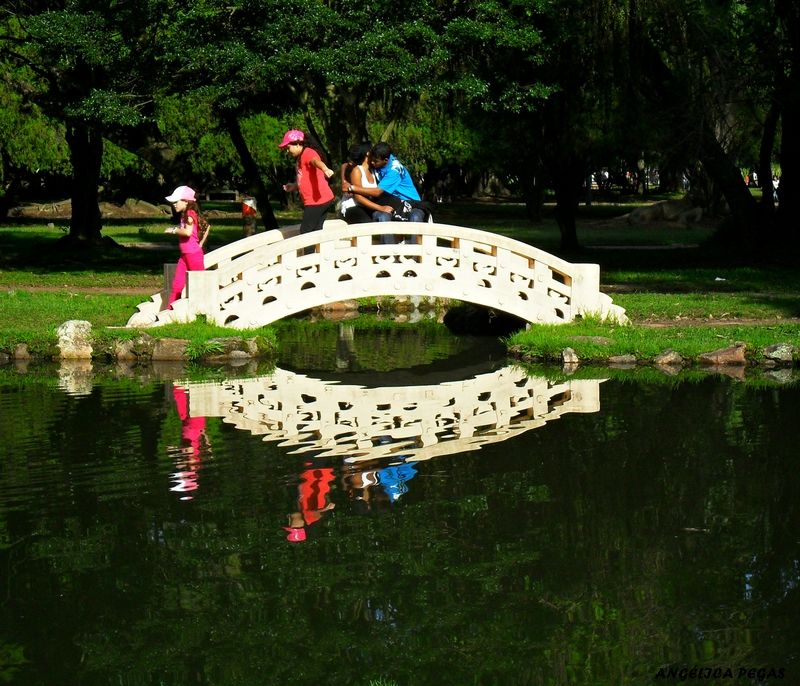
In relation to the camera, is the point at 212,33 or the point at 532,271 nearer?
the point at 532,271

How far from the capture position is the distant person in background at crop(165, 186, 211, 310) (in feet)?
55.4

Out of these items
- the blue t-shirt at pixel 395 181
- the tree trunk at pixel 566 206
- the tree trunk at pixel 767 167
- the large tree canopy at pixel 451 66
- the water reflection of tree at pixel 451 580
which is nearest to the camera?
the water reflection of tree at pixel 451 580

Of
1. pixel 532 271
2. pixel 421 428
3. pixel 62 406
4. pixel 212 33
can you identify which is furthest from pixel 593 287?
pixel 212 33

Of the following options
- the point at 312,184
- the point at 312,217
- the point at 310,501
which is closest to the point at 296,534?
the point at 310,501

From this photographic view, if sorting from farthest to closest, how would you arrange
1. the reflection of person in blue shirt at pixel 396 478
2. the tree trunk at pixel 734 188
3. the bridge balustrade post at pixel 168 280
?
the tree trunk at pixel 734 188, the bridge balustrade post at pixel 168 280, the reflection of person in blue shirt at pixel 396 478

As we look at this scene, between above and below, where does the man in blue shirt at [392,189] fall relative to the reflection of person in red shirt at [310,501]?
above

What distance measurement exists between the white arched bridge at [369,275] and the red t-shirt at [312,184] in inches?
15.4

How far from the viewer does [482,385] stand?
1424cm

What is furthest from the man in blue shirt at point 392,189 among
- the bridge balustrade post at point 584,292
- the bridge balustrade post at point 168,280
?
the bridge balustrade post at point 168,280

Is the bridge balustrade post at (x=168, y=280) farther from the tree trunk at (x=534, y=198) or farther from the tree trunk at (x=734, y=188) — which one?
the tree trunk at (x=534, y=198)

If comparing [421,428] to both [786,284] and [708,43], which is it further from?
[708,43]

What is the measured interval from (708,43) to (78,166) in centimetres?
1479

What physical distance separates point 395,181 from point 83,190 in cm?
1637

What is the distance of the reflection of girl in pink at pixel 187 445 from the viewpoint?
9.72 meters
